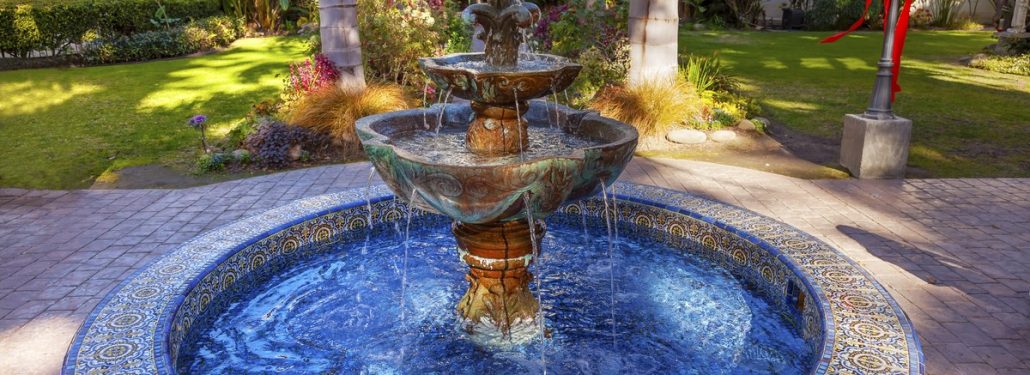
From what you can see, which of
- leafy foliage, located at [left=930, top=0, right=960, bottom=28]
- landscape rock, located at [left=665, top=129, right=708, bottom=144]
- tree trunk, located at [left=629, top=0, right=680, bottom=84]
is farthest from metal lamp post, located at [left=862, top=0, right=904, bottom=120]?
leafy foliage, located at [left=930, top=0, right=960, bottom=28]

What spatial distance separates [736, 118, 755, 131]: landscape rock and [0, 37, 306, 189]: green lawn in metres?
7.73

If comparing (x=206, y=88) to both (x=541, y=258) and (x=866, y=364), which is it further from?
(x=866, y=364)

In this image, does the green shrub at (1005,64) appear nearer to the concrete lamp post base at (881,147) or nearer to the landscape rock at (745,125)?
the landscape rock at (745,125)

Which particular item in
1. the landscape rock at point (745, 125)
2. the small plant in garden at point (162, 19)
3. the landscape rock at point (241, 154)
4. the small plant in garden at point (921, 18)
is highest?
the small plant in garden at point (921, 18)

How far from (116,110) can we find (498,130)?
1053 centimetres

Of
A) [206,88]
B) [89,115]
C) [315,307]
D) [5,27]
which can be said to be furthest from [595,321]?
[5,27]

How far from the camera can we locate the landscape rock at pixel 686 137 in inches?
383

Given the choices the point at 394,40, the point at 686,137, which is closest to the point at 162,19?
the point at 394,40

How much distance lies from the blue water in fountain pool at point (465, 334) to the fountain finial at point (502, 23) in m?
1.38

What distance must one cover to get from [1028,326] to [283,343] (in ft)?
15.6

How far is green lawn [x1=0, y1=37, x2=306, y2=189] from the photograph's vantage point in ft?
29.9

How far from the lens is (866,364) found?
11.5 feet

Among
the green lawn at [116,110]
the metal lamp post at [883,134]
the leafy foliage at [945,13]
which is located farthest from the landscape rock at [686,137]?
the leafy foliage at [945,13]

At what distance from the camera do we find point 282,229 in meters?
5.81
